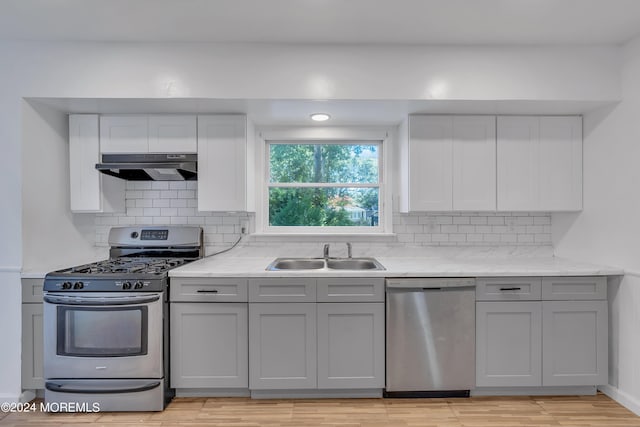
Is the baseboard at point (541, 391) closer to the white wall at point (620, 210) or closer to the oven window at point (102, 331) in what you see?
the white wall at point (620, 210)

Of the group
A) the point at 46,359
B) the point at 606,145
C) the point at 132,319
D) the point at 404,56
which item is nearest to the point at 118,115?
the point at 132,319

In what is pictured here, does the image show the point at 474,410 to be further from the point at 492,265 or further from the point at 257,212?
the point at 257,212

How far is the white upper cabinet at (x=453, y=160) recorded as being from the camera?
8.95 ft

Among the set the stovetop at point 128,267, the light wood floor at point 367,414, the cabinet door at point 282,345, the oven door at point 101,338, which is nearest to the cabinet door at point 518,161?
the light wood floor at point 367,414

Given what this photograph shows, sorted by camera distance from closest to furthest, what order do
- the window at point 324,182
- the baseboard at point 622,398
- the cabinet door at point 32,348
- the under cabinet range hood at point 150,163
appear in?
the baseboard at point 622,398 → the cabinet door at point 32,348 → the under cabinet range hood at point 150,163 → the window at point 324,182

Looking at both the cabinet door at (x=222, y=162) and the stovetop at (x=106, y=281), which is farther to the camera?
the cabinet door at (x=222, y=162)

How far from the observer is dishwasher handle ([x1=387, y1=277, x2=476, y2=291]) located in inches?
92.4

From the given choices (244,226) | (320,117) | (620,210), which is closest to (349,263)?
(244,226)

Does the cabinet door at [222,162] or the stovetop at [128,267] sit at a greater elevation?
the cabinet door at [222,162]

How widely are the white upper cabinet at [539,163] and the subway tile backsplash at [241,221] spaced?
34 centimetres

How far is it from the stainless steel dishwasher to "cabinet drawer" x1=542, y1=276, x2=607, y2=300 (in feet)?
1.77

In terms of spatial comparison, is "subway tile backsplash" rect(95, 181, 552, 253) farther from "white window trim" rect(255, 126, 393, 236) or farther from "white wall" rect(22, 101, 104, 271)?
"white wall" rect(22, 101, 104, 271)

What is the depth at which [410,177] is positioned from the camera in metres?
2.74

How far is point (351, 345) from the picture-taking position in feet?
7.75
